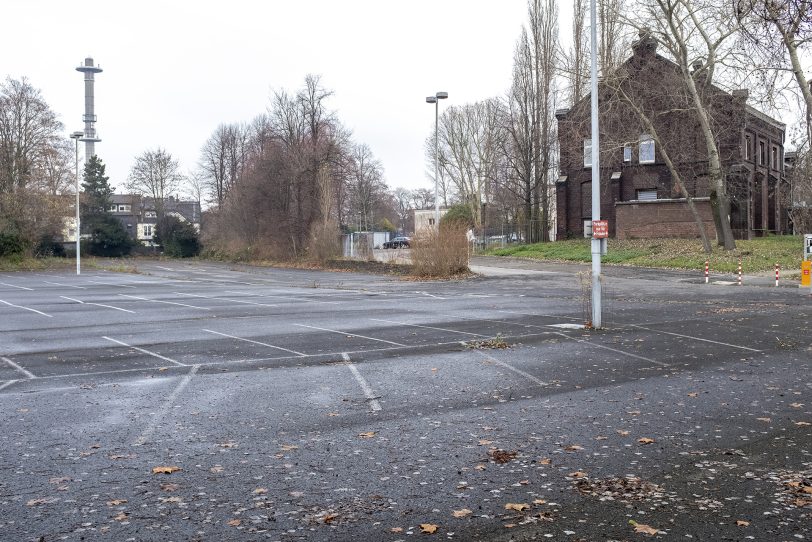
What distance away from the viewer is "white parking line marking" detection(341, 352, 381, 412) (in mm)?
9352

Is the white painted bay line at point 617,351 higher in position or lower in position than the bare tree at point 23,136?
lower

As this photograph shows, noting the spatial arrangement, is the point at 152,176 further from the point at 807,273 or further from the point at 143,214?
the point at 807,273

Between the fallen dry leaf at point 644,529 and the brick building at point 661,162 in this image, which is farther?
the brick building at point 661,162

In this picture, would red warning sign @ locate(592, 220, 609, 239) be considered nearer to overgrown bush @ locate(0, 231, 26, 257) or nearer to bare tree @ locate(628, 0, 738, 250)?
bare tree @ locate(628, 0, 738, 250)

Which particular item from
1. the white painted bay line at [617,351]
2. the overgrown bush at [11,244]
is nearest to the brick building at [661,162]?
the white painted bay line at [617,351]

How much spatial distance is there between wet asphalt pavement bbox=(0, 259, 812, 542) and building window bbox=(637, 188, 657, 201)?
37.5 meters

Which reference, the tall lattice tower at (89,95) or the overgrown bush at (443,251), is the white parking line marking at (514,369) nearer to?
the overgrown bush at (443,251)

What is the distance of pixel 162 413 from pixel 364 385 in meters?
2.82

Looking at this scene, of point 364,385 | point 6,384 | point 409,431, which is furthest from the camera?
point 6,384

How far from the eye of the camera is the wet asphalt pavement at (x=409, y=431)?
5.49 metres

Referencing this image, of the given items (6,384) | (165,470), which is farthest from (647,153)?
(165,470)

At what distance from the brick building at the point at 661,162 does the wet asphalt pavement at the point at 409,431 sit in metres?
30.0

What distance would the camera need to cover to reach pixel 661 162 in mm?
53312

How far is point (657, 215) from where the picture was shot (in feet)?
166
